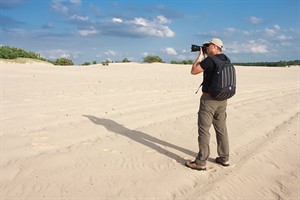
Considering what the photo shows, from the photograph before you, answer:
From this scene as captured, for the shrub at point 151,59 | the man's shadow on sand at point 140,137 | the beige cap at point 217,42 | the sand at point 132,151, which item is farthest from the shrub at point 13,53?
the beige cap at point 217,42

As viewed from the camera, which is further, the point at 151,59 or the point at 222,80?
the point at 151,59

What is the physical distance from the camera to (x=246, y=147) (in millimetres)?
7000

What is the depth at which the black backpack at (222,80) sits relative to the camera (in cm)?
521

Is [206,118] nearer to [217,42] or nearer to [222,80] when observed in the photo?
[222,80]

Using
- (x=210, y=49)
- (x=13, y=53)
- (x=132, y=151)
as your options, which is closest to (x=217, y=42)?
(x=210, y=49)

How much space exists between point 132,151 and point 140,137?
0.98 metres

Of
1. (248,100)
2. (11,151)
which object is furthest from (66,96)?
(248,100)

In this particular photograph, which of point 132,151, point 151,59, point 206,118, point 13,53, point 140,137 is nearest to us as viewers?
point 206,118

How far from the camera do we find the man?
527 centimetres

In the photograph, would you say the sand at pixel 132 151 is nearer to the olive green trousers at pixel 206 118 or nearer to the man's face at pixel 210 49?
the olive green trousers at pixel 206 118

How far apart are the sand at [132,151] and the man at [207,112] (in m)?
0.27

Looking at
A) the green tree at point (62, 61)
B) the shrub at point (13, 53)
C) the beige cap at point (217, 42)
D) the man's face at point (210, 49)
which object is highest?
the shrub at point (13, 53)

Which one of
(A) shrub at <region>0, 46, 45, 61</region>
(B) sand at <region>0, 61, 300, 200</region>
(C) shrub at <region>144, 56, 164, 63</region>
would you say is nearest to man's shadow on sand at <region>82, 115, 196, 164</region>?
(B) sand at <region>0, 61, 300, 200</region>

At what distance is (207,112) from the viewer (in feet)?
18.2
